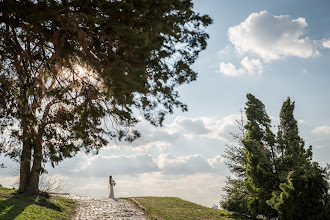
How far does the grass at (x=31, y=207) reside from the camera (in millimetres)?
12180

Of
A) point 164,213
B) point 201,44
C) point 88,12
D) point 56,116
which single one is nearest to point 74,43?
point 88,12

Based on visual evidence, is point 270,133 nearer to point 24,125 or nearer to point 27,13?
point 24,125

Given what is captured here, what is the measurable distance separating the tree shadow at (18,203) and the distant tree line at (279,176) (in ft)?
32.8

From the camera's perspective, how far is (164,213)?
15.5m

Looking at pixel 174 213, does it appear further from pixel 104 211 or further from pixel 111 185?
pixel 111 185

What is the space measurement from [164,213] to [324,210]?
7676 millimetres

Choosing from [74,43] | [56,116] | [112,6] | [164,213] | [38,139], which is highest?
[112,6]

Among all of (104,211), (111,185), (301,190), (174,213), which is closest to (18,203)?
(104,211)

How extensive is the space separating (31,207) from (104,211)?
146 inches

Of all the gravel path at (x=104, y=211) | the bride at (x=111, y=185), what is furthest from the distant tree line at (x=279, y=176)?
the bride at (x=111, y=185)

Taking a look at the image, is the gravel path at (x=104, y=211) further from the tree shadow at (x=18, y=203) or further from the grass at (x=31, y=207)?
the tree shadow at (x=18, y=203)

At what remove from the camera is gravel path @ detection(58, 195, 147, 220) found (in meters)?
14.3

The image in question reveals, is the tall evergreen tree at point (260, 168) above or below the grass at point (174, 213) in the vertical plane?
above

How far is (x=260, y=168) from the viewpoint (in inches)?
565
